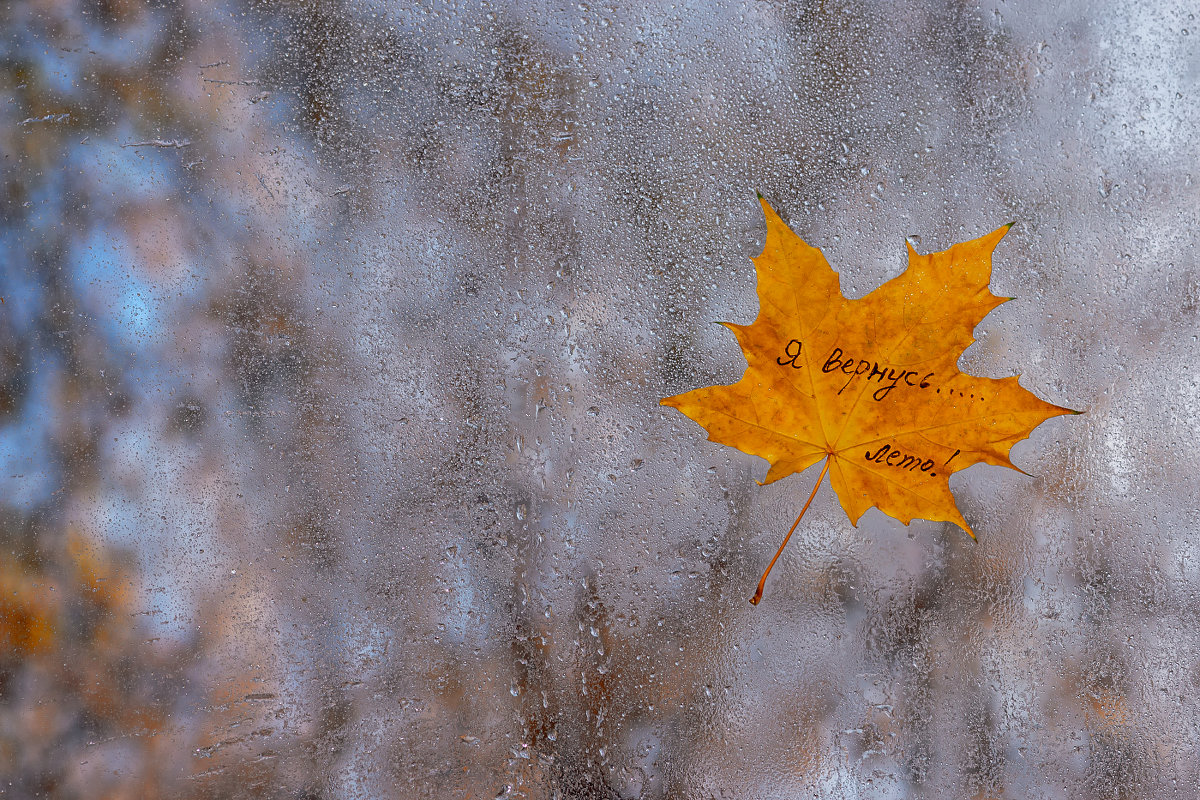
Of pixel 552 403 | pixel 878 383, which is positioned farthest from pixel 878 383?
pixel 552 403

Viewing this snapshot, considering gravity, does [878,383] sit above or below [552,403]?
above

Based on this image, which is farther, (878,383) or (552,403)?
(552,403)

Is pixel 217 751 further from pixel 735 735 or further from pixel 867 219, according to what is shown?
pixel 867 219

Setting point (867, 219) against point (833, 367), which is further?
point (867, 219)

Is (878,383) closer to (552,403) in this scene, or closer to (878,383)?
(878,383)

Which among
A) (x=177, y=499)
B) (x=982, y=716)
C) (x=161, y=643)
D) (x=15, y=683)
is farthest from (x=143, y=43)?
(x=982, y=716)

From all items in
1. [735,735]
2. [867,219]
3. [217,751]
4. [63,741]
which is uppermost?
[867,219]

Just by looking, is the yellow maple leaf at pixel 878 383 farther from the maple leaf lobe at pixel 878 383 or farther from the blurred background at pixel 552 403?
the blurred background at pixel 552 403
